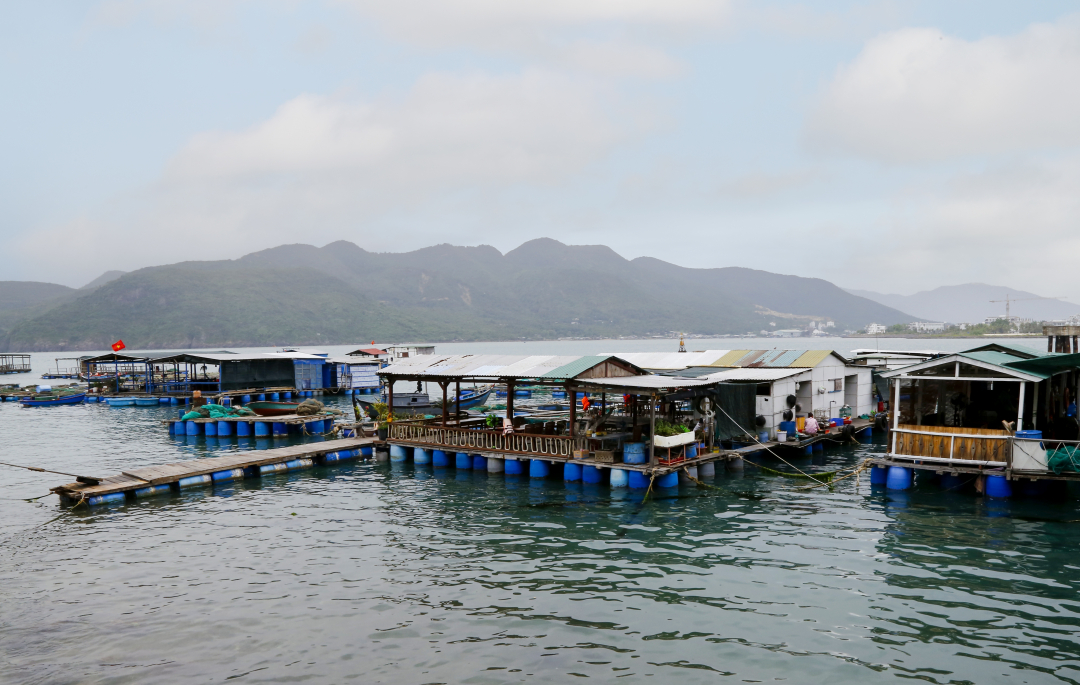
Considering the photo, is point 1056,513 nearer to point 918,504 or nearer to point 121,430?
point 918,504

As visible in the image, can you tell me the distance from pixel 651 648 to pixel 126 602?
11.5 meters

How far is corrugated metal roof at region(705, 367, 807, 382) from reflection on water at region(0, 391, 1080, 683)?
728cm

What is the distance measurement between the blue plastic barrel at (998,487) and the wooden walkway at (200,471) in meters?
25.7

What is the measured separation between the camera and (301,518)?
22.2 meters

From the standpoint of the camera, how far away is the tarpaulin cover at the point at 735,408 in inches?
1206

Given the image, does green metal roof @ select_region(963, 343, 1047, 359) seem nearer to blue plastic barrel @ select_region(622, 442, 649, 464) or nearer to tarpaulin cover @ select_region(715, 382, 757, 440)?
tarpaulin cover @ select_region(715, 382, 757, 440)

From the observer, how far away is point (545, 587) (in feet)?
51.1

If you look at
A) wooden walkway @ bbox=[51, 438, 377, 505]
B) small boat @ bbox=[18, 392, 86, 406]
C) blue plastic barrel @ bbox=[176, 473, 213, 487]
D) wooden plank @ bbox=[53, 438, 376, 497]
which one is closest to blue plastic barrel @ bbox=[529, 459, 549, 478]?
wooden walkway @ bbox=[51, 438, 377, 505]

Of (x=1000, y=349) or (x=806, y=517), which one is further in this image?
(x=1000, y=349)

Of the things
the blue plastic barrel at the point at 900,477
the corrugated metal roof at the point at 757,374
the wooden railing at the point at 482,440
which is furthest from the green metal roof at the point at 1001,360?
the wooden railing at the point at 482,440

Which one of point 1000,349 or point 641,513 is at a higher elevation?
point 1000,349

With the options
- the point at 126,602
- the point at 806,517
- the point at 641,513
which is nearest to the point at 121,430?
the point at 126,602

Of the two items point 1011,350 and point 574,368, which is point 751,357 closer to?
point 1011,350

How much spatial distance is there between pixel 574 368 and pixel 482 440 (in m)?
5.61
